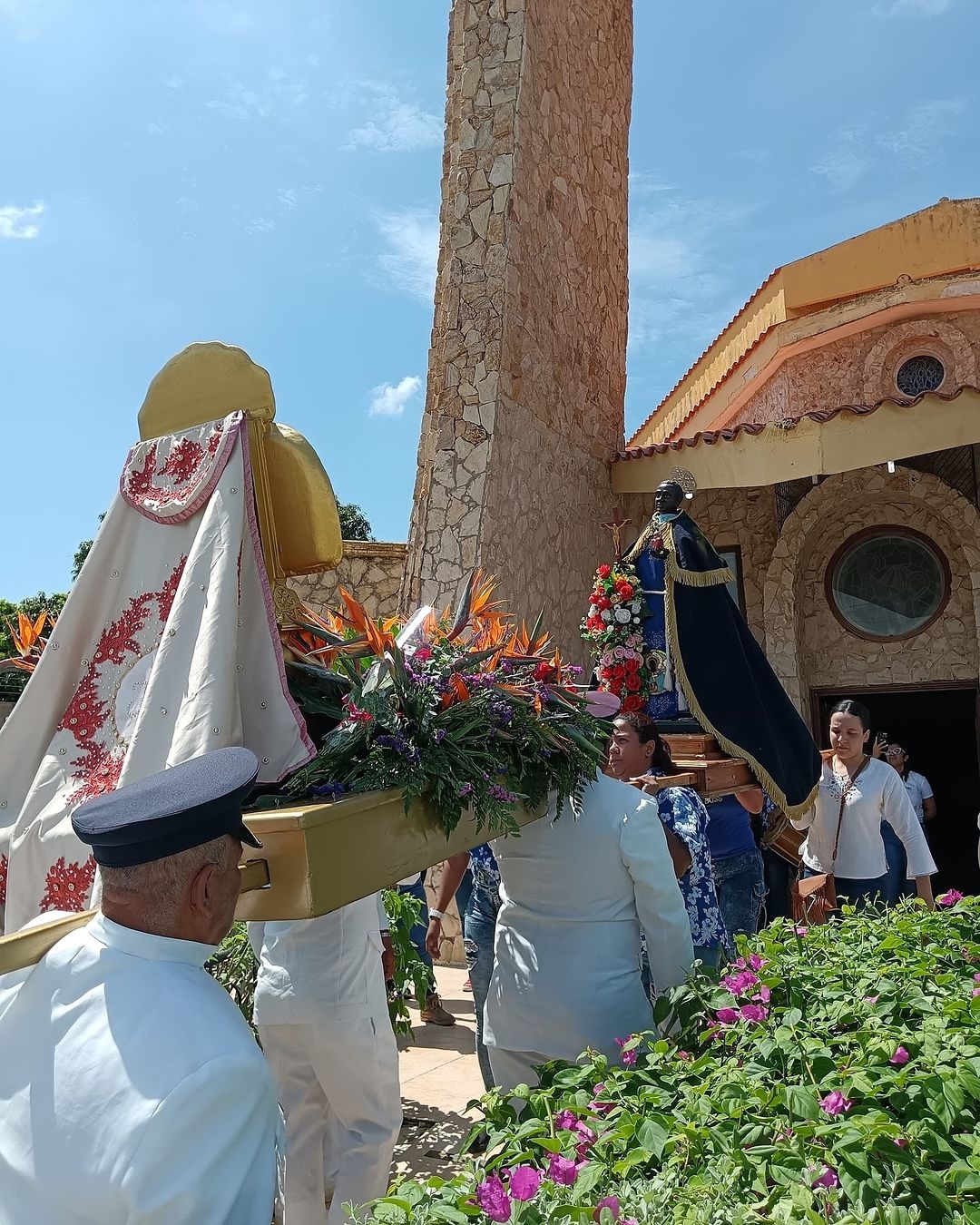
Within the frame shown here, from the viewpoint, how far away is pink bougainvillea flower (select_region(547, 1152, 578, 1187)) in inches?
57.1

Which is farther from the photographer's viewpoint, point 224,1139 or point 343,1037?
point 343,1037

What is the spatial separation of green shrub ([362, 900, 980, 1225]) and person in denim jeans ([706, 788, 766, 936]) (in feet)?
6.63

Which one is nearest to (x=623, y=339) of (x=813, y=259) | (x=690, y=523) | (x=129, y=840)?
(x=813, y=259)

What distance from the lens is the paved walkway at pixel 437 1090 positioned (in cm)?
368

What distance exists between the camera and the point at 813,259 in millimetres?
9492

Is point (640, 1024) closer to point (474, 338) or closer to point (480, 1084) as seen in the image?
point (480, 1084)

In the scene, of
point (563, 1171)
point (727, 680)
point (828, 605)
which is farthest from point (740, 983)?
point (828, 605)

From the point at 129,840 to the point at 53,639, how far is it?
0.99 m

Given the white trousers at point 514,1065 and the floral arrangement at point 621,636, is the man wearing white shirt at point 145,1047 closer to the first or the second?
the white trousers at point 514,1065

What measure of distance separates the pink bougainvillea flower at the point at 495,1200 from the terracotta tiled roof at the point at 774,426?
689 centimetres

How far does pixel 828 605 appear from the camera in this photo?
29.9ft

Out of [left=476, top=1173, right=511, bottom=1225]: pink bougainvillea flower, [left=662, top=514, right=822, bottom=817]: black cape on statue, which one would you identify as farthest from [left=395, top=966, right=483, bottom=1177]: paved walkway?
[left=662, top=514, right=822, bottom=817]: black cape on statue

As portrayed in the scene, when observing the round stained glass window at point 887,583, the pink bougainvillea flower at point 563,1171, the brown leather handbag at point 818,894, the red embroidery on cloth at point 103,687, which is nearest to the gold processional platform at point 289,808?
the red embroidery on cloth at point 103,687

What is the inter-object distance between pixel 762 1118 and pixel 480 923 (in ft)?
7.01
